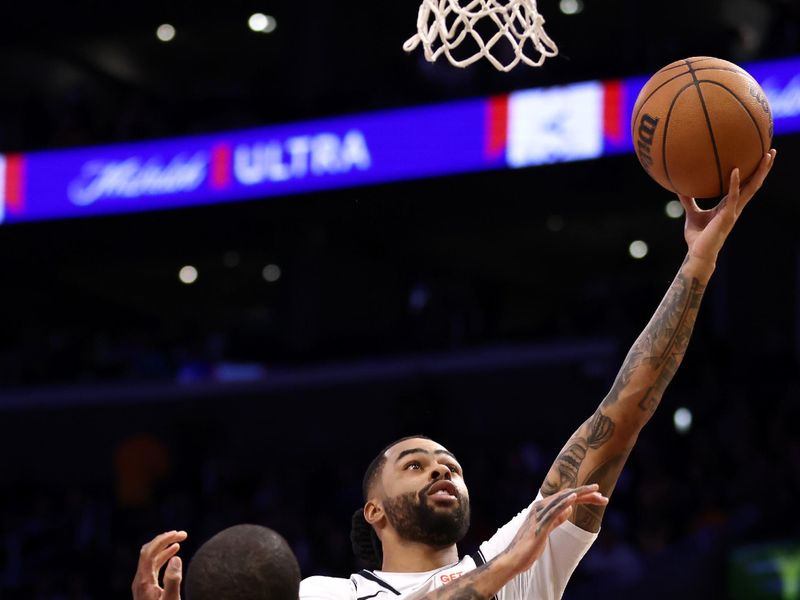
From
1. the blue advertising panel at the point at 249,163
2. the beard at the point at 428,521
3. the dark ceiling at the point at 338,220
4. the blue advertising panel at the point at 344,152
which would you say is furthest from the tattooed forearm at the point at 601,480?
the blue advertising panel at the point at 249,163

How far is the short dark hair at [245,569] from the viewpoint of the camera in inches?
95.1

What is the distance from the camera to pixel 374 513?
11.9 feet

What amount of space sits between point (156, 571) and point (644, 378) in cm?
125

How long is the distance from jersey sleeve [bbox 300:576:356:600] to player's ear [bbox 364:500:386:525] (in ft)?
0.67

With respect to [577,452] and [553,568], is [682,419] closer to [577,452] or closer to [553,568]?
[577,452]

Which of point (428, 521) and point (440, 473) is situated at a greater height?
point (440, 473)

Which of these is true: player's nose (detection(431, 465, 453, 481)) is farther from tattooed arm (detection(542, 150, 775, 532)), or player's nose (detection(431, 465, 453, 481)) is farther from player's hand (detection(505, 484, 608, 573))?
player's hand (detection(505, 484, 608, 573))

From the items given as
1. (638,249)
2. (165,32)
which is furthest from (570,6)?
(165,32)

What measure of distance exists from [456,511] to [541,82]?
8973 mm

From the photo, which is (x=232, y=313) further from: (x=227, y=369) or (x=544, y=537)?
(x=544, y=537)

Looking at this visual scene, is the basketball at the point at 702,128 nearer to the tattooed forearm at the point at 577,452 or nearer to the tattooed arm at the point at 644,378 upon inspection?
the tattooed arm at the point at 644,378

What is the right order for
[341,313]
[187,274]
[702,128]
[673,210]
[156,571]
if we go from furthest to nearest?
[187,274] < [341,313] < [673,210] < [702,128] < [156,571]

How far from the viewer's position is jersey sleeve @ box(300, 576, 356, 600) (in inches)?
132

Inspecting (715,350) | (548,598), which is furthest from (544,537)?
(715,350)
